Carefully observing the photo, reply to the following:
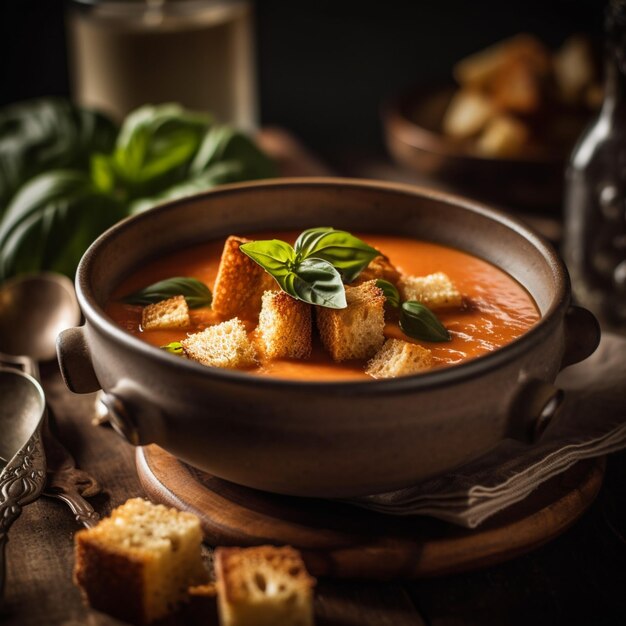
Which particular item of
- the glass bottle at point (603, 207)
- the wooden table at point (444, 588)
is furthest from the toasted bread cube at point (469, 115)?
the wooden table at point (444, 588)

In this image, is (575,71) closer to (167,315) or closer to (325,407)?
(167,315)

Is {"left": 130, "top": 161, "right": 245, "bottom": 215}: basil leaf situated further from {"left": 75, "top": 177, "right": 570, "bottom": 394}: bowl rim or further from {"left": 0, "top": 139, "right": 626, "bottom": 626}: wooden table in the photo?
{"left": 0, "top": 139, "right": 626, "bottom": 626}: wooden table

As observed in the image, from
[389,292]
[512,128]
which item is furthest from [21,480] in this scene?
[512,128]

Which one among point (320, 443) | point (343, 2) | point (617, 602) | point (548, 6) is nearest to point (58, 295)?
point (320, 443)

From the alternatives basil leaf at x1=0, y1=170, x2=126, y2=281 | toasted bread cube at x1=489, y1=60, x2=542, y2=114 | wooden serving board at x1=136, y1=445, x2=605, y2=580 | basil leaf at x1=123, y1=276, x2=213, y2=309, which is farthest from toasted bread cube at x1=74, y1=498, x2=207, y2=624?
toasted bread cube at x1=489, y1=60, x2=542, y2=114

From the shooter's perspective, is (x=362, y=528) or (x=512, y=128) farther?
(x=512, y=128)
